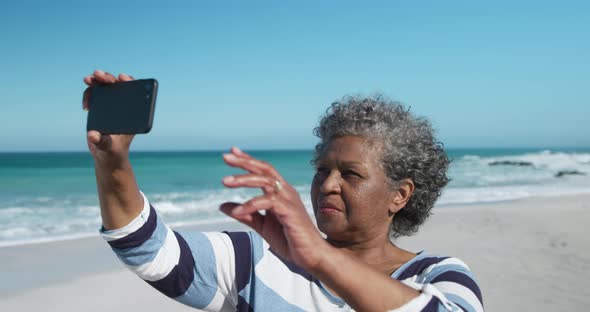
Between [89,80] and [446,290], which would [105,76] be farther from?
[446,290]

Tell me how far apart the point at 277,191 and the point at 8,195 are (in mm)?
22340


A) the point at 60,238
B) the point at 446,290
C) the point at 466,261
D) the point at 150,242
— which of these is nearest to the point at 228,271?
the point at 150,242

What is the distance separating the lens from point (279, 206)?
1.23 m

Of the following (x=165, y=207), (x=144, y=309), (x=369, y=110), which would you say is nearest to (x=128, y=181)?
(x=369, y=110)

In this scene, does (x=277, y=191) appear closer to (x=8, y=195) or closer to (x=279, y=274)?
(x=279, y=274)

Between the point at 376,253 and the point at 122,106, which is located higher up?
the point at 122,106

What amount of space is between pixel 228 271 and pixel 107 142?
2.02 feet

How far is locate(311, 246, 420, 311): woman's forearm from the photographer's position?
127cm

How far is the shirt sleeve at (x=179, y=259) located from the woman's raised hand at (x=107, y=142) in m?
0.18

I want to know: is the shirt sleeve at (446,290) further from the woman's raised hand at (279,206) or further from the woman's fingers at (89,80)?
the woman's fingers at (89,80)

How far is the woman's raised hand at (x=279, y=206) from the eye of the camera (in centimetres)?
121

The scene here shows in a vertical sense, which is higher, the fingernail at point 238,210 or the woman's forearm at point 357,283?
the fingernail at point 238,210

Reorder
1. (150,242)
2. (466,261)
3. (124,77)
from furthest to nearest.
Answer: (466,261) < (150,242) < (124,77)

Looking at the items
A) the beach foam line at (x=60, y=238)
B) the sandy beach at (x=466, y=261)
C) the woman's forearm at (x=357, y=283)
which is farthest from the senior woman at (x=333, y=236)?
the beach foam line at (x=60, y=238)
